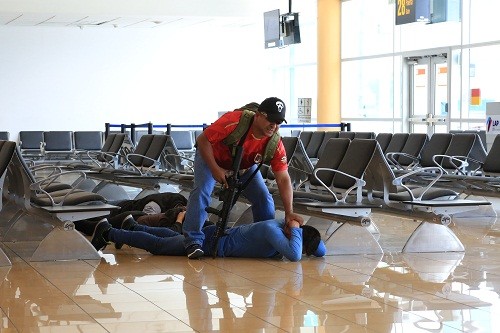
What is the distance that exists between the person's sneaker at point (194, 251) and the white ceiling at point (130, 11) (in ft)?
46.1

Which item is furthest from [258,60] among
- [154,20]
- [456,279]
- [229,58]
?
[456,279]

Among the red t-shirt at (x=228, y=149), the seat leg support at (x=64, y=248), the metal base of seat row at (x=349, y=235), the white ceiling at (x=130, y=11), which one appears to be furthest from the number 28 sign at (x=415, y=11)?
the seat leg support at (x=64, y=248)

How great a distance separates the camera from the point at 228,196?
7.23m

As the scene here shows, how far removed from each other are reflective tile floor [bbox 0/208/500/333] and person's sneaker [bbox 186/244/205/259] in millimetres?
92

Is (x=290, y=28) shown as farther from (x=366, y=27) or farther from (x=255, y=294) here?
(x=255, y=294)

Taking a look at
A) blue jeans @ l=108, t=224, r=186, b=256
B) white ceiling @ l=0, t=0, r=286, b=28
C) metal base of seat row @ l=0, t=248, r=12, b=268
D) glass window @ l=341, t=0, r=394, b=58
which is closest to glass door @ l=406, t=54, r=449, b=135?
glass window @ l=341, t=0, r=394, b=58

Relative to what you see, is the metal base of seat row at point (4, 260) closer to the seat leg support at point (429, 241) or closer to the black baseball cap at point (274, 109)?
the black baseball cap at point (274, 109)

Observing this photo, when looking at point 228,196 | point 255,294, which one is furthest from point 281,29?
point 255,294

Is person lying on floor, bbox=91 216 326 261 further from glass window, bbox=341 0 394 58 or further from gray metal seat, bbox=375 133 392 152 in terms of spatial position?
glass window, bbox=341 0 394 58

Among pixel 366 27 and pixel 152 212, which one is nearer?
pixel 152 212

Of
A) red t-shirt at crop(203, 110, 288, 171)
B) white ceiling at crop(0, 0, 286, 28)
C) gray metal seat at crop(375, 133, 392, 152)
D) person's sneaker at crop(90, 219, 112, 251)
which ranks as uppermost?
white ceiling at crop(0, 0, 286, 28)

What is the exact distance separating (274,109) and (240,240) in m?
1.16

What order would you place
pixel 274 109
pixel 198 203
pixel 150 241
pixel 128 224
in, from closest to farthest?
pixel 274 109 → pixel 198 203 → pixel 150 241 → pixel 128 224

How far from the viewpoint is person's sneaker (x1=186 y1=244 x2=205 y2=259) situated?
7.32 metres
